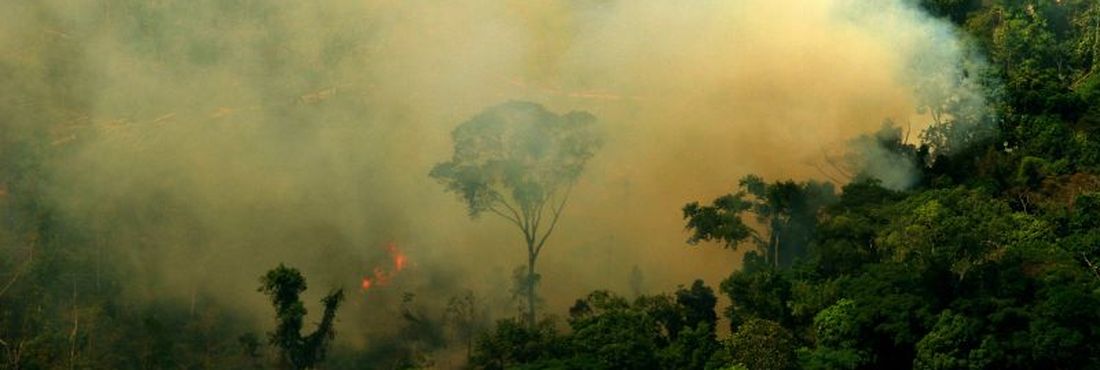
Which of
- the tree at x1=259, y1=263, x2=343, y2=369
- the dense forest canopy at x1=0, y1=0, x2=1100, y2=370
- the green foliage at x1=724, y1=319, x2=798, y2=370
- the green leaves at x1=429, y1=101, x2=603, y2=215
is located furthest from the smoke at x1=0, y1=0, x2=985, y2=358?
the green foliage at x1=724, y1=319, x2=798, y2=370

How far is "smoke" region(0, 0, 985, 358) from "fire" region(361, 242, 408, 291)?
0.30 m

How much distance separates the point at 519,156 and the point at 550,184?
5.45 ft

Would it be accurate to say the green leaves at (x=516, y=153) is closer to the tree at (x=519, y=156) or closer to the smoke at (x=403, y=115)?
the tree at (x=519, y=156)

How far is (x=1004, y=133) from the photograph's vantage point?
34812 millimetres

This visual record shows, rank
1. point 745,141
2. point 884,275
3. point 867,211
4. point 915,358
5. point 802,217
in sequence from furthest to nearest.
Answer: point 745,141, point 802,217, point 867,211, point 884,275, point 915,358

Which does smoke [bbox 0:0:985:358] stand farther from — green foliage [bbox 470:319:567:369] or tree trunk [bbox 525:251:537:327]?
green foliage [bbox 470:319:567:369]

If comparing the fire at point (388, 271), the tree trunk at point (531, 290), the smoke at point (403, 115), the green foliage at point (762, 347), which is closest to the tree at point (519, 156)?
the tree trunk at point (531, 290)

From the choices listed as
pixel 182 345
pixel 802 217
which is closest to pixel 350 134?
pixel 182 345

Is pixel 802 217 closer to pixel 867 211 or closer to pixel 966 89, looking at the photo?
pixel 867 211

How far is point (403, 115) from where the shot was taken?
4384 cm

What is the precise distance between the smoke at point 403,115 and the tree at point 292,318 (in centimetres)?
517

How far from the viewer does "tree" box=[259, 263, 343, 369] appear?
29141 millimetres

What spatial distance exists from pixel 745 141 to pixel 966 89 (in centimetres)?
669

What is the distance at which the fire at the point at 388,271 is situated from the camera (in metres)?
37.8
